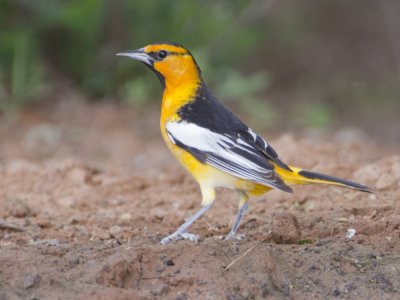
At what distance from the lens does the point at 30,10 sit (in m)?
10.7

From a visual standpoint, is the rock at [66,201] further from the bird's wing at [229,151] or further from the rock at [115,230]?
the bird's wing at [229,151]

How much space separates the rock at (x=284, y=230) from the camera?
214 inches

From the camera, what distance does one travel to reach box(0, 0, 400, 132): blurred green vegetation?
1056cm

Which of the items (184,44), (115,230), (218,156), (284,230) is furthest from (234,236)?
(184,44)

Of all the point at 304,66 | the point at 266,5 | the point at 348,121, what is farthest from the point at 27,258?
the point at 304,66

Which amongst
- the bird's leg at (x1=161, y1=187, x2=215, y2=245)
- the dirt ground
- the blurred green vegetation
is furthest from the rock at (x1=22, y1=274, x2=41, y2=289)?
the blurred green vegetation

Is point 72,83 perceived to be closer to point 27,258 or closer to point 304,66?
point 304,66

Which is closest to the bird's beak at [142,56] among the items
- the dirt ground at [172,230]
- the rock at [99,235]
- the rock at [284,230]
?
the dirt ground at [172,230]

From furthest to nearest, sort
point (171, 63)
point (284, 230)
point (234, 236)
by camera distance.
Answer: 1. point (171, 63)
2. point (234, 236)
3. point (284, 230)

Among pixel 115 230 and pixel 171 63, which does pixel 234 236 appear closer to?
A: pixel 115 230

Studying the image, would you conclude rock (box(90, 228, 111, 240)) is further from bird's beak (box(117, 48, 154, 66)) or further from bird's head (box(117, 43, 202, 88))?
bird's beak (box(117, 48, 154, 66))

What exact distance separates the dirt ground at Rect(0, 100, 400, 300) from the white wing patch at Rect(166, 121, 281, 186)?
0.32m

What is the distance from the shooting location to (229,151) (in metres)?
5.65

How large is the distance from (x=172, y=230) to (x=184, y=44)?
17.8 feet
